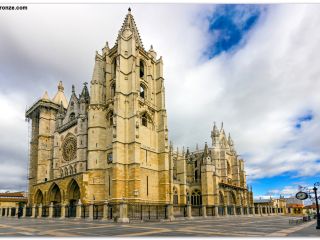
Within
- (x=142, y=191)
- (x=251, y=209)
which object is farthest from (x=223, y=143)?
(x=142, y=191)

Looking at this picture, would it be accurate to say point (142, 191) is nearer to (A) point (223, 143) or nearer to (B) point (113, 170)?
(B) point (113, 170)

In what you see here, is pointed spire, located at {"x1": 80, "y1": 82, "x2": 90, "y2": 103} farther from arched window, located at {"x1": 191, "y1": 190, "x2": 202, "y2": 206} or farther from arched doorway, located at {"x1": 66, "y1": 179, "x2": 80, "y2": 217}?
arched window, located at {"x1": 191, "y1": 190, "x2": 202, "y2": 206}

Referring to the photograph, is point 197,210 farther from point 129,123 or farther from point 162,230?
point 162,230

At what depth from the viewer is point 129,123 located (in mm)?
32688

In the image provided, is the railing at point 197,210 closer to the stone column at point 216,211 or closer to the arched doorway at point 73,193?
the stone column at point 216,211

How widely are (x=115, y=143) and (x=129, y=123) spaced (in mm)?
3121

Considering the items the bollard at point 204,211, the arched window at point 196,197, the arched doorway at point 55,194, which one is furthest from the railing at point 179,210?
the arched window at point 196,197

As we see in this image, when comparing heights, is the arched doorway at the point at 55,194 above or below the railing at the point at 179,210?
above

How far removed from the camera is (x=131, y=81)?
34156mm

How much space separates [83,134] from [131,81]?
10.0m

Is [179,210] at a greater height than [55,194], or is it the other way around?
[55,194]

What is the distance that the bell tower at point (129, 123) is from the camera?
1220 inches

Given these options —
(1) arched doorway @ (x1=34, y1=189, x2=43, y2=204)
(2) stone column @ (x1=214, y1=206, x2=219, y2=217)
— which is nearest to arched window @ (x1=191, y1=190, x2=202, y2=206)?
(2) stone column @ (x1=214, y1=206, x2=219, y2=217)

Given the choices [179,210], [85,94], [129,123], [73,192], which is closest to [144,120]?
[129,123]
